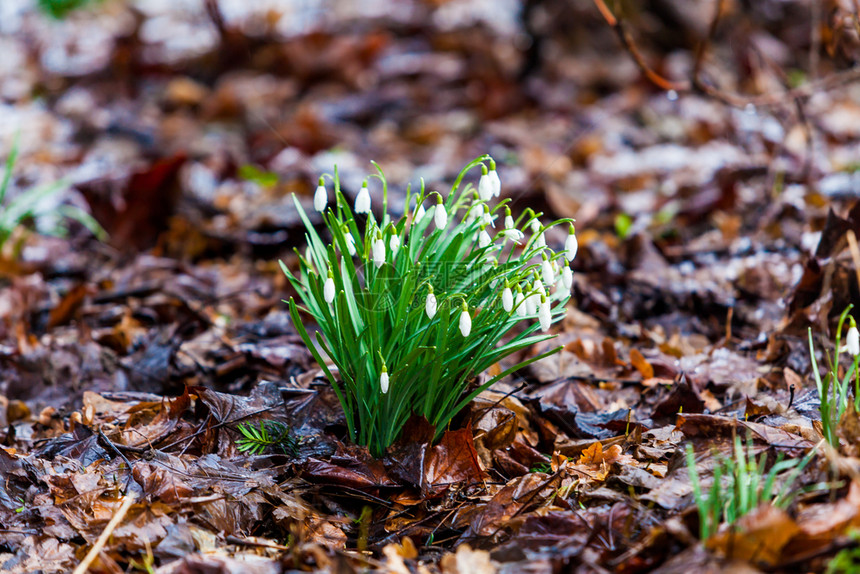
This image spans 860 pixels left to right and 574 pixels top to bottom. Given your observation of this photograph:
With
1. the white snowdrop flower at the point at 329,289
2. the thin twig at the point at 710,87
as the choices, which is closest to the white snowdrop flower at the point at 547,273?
the white snowdrop flower at the point at 329,289

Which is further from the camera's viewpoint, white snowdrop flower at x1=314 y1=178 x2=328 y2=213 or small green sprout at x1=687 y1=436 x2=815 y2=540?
white snowdrop flower at x1=314 y1=178 x2=328 y2=213

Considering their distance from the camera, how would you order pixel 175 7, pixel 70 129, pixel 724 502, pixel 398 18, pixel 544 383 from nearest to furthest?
pixel 724 502 → pixel 544 383 → pixel 70 129 → pixel 398 18 → pixel 175 7

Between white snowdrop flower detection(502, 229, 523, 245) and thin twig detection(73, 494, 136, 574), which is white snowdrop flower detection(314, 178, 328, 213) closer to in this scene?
white snowdrop flower detection(502, 229, 523, 245)

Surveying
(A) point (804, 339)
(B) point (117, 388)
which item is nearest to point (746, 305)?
(A) point (804, 339)

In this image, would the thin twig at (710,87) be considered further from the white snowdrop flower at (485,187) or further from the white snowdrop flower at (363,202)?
the white snowdrop flower at (363,202)

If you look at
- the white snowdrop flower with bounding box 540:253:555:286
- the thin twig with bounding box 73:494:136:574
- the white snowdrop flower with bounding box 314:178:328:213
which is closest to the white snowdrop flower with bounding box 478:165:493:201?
the white snowdrop flower with bounding box 540:253:555:286

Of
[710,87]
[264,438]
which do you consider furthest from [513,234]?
[710,87]

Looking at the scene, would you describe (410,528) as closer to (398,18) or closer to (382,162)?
(382,162)
